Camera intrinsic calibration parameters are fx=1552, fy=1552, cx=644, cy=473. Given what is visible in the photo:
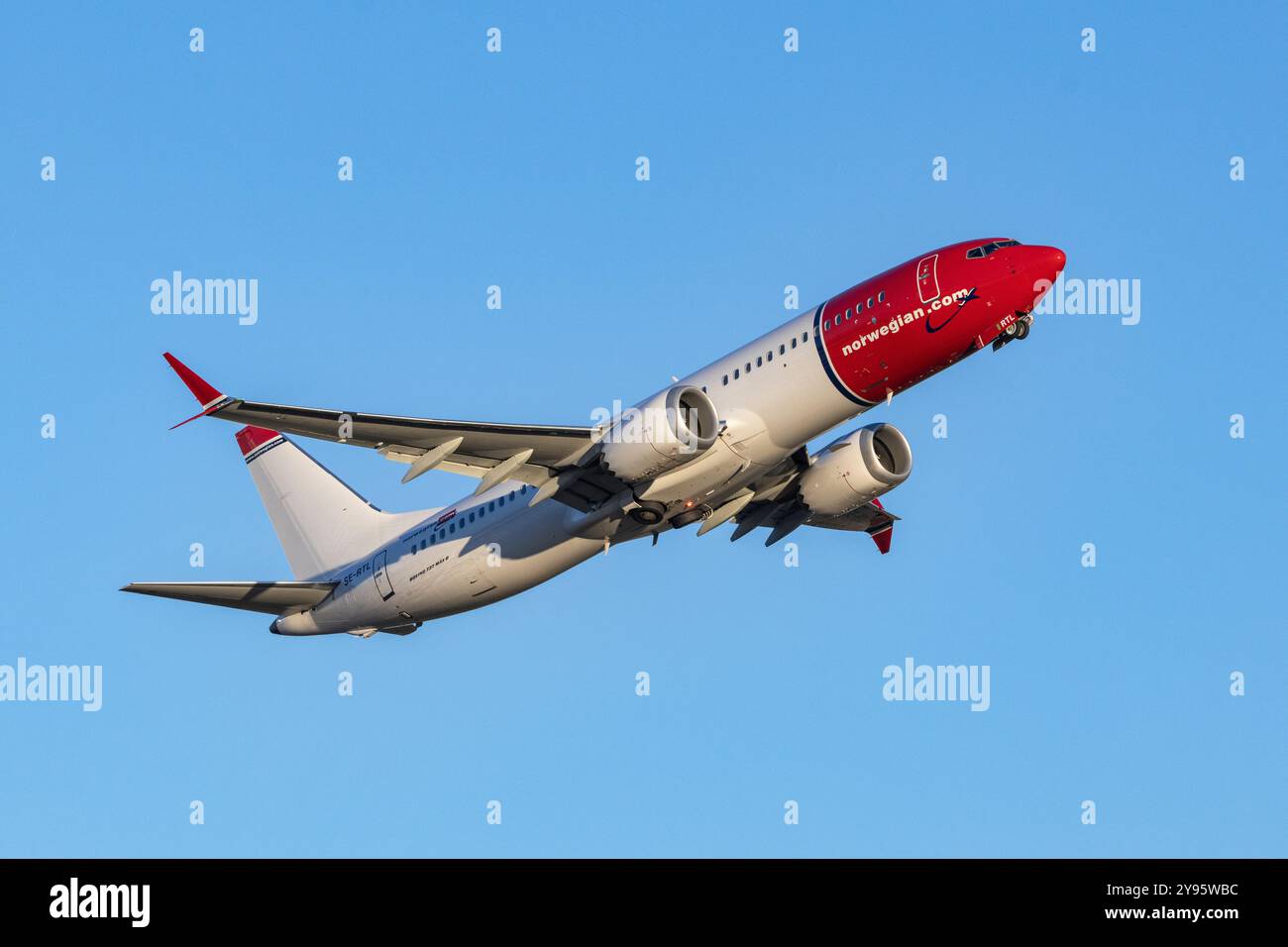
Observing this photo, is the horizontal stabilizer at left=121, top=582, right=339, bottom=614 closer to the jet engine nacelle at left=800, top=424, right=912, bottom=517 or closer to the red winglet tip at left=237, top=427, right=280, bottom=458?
the red winglet tip at left=237, top=427, right=280, bottom=458

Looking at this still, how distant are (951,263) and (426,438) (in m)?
15.5

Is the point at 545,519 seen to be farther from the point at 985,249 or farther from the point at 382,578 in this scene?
the point at 985,249

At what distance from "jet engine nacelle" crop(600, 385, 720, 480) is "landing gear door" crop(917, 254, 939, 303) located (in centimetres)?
656

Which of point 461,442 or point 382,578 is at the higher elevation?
point 461,442

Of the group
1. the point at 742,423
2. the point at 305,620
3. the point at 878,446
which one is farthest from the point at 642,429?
the point at 305,620

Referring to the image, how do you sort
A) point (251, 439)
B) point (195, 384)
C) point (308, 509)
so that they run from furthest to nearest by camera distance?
point (251, 439) < point (308, 509) < point (195, 384)

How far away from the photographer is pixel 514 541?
48.1 meters

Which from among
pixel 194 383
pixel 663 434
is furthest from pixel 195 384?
pixel 663 434

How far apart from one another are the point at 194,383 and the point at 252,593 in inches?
451

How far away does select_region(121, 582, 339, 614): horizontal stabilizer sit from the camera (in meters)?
48.2

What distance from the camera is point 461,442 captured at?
44.2m

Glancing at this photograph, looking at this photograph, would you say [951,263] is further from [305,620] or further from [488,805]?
[305,620]

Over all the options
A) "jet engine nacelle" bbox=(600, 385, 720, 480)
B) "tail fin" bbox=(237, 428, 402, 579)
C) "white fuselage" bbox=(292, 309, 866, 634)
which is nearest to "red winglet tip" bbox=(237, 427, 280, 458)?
→ "tail fin" bbox=(237, 428, 402, 579)

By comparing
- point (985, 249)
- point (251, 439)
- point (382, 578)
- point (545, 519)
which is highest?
point (985, 249)
